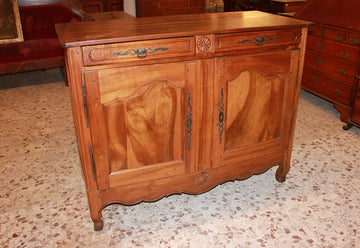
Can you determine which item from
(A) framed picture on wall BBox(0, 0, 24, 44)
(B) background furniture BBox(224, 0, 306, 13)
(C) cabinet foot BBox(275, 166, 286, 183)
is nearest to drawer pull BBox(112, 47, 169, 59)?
(C) cabinet foot BBox(275, 166, 286, 183)

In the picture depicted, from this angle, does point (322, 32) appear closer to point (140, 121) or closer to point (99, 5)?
point (140, 121)

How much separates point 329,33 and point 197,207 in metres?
2.27

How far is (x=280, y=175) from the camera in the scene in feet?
8.43

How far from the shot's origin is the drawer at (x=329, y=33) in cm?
333

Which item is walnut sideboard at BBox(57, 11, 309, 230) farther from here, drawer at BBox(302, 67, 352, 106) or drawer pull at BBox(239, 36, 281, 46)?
drawer at BBox(302, 67, 352, 106)

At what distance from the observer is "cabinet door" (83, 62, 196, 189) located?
1844mm

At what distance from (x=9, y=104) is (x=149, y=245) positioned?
274 centimetres

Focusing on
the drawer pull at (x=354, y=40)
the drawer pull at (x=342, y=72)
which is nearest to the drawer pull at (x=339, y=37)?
the drawer pull at (x=354, y=40)

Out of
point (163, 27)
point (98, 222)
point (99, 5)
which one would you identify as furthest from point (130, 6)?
point (98, 222)

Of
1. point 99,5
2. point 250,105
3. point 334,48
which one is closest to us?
point 250,105

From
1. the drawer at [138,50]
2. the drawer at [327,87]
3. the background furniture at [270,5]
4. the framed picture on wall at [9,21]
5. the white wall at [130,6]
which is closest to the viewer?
the drawer at [138,50]

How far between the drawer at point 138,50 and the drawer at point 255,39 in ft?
0.58

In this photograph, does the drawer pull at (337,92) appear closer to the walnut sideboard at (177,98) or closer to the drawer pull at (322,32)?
the drawer pull at (322,32)

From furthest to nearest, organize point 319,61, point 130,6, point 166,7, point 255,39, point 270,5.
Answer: point 130,6, point 166,7, point 270,5, point 319,61, point 255,39
